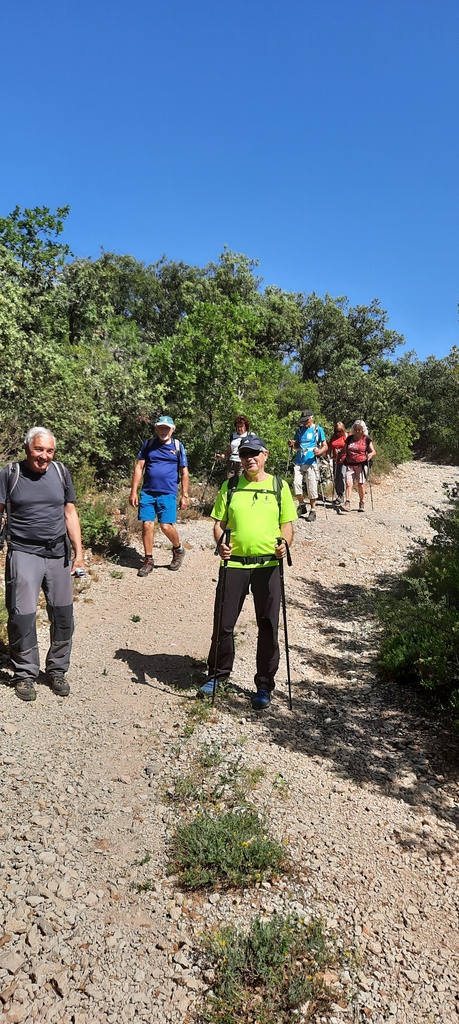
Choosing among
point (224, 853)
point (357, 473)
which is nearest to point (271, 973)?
point (224, 853)

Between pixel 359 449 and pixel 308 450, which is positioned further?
pixel 359 449

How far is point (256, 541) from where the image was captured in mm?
4621

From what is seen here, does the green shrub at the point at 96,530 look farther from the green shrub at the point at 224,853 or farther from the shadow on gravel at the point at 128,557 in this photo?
the green shrub at the point at 224,853

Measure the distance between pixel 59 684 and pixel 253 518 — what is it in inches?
86.3

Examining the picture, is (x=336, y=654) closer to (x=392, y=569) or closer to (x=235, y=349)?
(x=392, y=569)

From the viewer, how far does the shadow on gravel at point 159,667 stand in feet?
17.6

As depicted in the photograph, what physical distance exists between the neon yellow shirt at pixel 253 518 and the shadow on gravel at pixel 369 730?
1.44 m

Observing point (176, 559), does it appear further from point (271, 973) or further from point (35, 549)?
point (271, 973)

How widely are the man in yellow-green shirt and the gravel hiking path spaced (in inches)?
29.0

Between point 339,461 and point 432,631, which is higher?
point 339,461

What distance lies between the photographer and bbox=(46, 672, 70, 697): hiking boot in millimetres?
4921

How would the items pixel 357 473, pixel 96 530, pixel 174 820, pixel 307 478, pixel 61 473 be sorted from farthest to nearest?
pixel 357 473 → pixel 307 478 → pixel 96 530 → pixel 61 473 → pixel 174 820

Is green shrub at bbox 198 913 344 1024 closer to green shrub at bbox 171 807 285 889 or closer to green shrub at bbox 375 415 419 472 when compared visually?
green shrub at bbox 171 807 285 889

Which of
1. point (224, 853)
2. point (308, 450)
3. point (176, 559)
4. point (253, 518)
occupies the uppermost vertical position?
point (308, 450)
